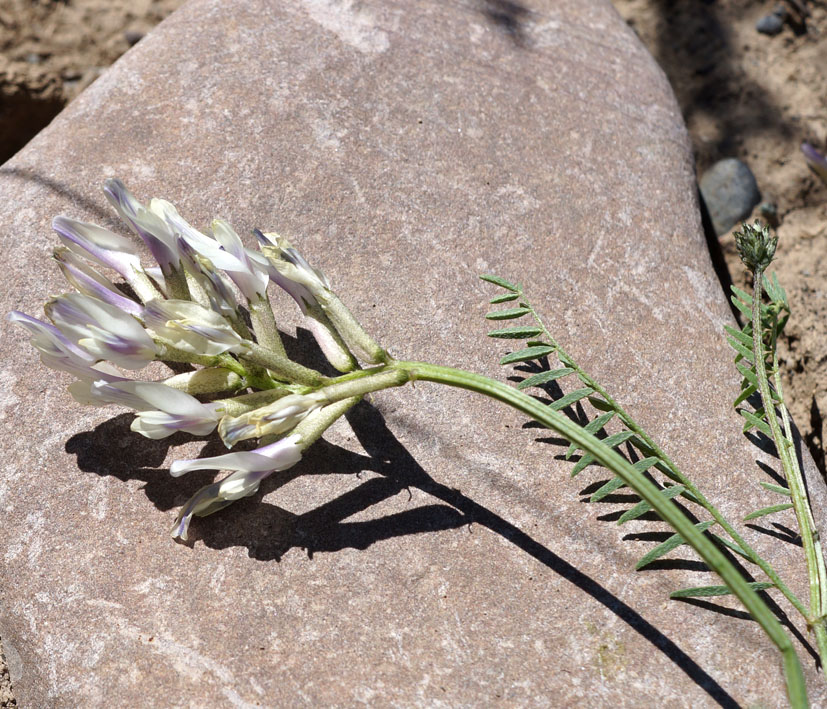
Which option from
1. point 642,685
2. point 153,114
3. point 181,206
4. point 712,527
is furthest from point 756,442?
point 153,114

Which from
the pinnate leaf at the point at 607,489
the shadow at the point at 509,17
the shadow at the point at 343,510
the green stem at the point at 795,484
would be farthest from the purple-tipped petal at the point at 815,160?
the shadow at the point at 343,510

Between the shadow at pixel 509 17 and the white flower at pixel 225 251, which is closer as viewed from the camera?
the white flower at pixel 225 251

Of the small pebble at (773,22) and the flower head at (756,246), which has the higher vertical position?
the small pebble at (773,22)

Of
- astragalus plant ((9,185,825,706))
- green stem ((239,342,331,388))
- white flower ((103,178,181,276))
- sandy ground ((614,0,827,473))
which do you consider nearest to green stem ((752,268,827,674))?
astragalus plant ((9,185,825,706))

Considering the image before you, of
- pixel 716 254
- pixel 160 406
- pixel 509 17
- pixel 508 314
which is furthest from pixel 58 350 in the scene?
pixel 716 254

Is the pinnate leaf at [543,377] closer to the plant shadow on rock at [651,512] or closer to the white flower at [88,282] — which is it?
the plant shadow on rock at [651,512]

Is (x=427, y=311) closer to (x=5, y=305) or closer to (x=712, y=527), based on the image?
(x=712, y=527)

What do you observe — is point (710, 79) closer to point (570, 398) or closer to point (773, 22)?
point (773, 22)
